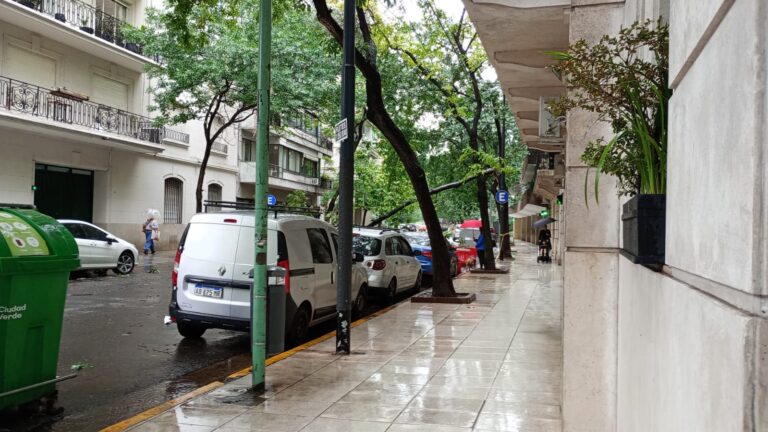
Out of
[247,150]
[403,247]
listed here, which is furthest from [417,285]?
[247,150]

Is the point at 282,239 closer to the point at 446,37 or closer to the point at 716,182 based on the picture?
the point at 716,182

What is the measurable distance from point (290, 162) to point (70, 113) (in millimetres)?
22154

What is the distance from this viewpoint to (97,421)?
5.57m

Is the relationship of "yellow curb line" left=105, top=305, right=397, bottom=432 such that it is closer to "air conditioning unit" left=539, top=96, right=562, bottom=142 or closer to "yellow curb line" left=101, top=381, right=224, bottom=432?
"yellow curb line" left=101, top=381, right=224, bottom=432

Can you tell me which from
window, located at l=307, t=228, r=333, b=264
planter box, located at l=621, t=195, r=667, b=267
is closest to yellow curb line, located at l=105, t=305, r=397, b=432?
window, located at l=307, t=228, r=333, b=264

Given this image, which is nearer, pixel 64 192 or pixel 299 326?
pixel 299 326

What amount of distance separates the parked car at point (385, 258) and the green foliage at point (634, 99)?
10347mm

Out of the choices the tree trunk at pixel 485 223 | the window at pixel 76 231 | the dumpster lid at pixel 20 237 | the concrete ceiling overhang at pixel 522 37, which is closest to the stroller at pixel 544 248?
the tree trunk at pixel 485 223

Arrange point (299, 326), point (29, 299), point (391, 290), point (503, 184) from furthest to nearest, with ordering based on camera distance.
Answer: point (503, 184) < point (391, 290) < point (299, 326) < point (29, 299)

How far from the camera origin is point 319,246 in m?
9.88

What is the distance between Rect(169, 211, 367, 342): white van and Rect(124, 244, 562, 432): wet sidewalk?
90 cm

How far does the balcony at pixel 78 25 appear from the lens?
802 inches

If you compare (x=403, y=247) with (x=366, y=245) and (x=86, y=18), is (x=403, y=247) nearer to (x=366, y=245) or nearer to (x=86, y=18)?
(x=366, y=245)

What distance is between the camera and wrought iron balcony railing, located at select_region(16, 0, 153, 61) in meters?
21.6
